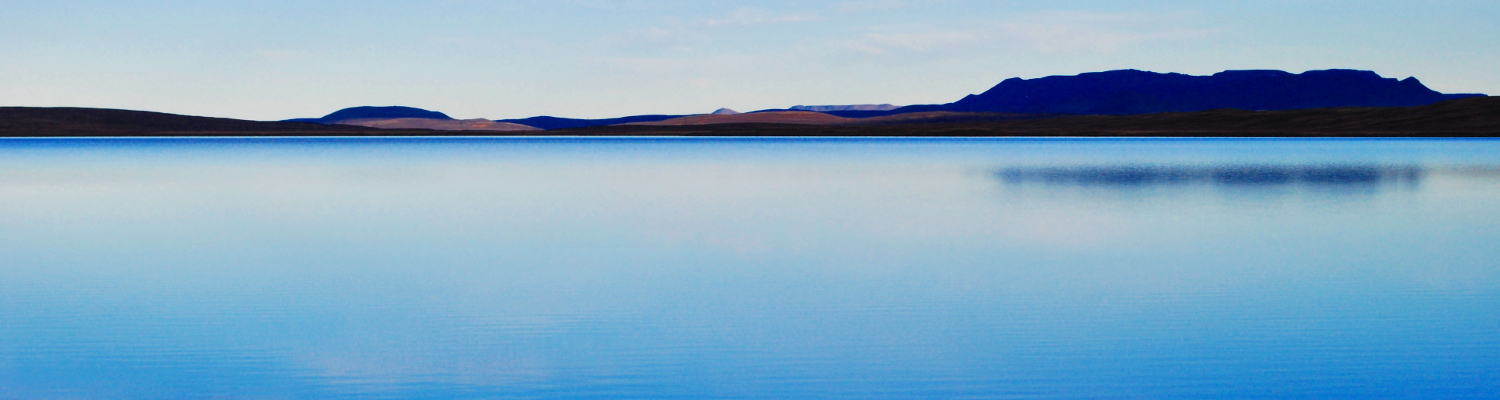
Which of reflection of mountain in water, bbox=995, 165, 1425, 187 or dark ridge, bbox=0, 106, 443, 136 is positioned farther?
dark ridge, bbox=0, 106, 443, 136

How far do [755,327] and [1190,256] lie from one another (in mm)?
4447

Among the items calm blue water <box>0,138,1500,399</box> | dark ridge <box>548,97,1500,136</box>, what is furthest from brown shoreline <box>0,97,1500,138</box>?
calm blue water <box>0,138,1500,399</box>

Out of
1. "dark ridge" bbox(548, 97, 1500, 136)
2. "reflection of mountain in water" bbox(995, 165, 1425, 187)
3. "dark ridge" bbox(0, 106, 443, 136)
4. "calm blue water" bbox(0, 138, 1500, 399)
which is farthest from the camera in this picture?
"dark ridge" bbox(0, 106, 443, 136)

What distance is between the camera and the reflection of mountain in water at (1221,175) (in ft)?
66.2

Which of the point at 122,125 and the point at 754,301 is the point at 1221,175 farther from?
the point at 122,125

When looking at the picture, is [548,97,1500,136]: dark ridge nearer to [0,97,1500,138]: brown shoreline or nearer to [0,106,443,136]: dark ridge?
[0,97,1500,138]: brown shoreline

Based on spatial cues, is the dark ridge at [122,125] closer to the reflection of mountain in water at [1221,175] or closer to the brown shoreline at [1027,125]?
the brown shoreline at [1027,125]

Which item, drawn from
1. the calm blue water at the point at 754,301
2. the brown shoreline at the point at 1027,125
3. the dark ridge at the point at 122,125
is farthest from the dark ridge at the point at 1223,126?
the calm blue water at the point at 754,301

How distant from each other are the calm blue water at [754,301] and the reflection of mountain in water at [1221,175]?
197 inches

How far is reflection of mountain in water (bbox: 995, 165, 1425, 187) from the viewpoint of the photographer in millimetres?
20188

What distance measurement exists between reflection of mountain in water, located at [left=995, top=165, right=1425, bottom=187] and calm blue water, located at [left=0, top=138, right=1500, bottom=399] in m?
5.01

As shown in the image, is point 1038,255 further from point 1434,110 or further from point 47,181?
point 1434,110

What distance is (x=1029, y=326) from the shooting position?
6.10m

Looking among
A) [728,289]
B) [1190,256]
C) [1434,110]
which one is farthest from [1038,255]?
[1434,110]
